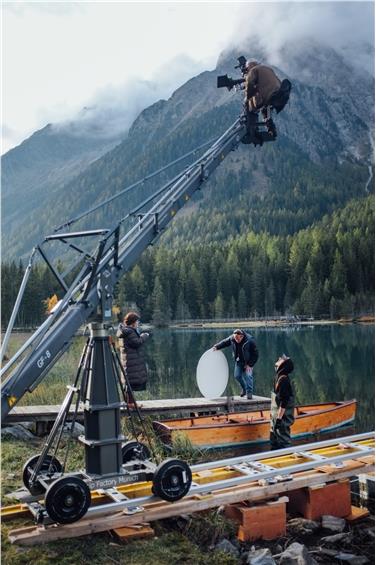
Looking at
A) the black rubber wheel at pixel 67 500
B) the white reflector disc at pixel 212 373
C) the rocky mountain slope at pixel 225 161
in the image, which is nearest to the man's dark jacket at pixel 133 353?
the rocky mountain slope at pixel 225 161

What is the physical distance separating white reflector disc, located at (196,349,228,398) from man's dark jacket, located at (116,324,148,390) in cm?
114

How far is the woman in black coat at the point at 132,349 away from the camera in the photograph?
19.1 feet

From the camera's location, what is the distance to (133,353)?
595cm

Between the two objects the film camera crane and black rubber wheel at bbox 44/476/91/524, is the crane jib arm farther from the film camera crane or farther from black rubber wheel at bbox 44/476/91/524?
black rubber wheel at bbox 44/476/91/524

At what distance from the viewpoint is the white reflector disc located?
698 centimetres

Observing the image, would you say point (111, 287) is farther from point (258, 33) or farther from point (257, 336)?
point (257, 336)

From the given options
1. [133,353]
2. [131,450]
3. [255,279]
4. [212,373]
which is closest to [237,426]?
[212,373]

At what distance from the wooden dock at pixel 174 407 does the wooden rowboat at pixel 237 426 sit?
432mm

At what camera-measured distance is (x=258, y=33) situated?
19.2 feet

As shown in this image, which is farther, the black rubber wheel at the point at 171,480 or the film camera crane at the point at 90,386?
the black rubber wheel at the point at 171,480

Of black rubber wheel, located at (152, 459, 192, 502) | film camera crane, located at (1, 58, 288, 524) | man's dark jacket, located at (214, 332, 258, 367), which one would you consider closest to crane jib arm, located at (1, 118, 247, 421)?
film camera crane, located at (1, 58, 288, 524)

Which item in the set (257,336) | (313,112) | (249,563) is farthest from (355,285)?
(249,563)

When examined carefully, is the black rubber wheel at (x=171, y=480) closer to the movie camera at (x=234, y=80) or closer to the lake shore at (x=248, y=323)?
the movie camera at (x=234, y=80)

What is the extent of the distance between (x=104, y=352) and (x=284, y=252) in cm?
877
